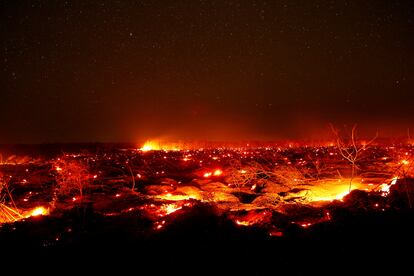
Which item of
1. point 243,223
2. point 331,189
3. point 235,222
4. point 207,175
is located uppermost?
point 331,189

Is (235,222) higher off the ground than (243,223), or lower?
higher

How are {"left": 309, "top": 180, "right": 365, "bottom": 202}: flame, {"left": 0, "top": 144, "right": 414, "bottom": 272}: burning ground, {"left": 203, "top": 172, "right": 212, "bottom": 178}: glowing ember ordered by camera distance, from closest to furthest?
{"left": 0, "top": 144, "right": 414, "bottom": 272}: burning ground < {"left": 309, "top": 180, "right": 365, "bottom": 202}: flame < {"left": 203, "top": 172, "right": 212, "bottom": 178}: glowing ember

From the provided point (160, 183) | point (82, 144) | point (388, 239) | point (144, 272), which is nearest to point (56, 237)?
point (144, 272)

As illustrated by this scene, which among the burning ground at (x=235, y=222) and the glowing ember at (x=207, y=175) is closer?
the burning ground at (x=235, y=222)

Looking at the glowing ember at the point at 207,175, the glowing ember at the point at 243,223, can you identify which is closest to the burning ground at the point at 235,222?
the glowing ember at the point at 243,223

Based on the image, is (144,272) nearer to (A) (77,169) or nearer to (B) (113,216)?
(B) (113,216)

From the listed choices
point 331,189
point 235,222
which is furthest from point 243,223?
point 331,189

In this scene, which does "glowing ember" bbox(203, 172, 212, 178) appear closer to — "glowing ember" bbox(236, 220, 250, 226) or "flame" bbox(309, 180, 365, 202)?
"flame" bbox(309, 180, 365, 202)

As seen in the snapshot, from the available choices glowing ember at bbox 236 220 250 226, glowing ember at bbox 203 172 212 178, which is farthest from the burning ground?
glowing ember at bbox 203 172 212 178

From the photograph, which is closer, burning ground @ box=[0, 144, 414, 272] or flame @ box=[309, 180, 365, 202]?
burning ground @ box=[0, 144, 414, 272]

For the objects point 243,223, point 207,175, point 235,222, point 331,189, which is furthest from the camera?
point 207,175

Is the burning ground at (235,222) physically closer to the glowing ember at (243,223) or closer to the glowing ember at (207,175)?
the glowing ember at (243,223)

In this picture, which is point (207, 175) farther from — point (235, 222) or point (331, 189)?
point (235, 222)
